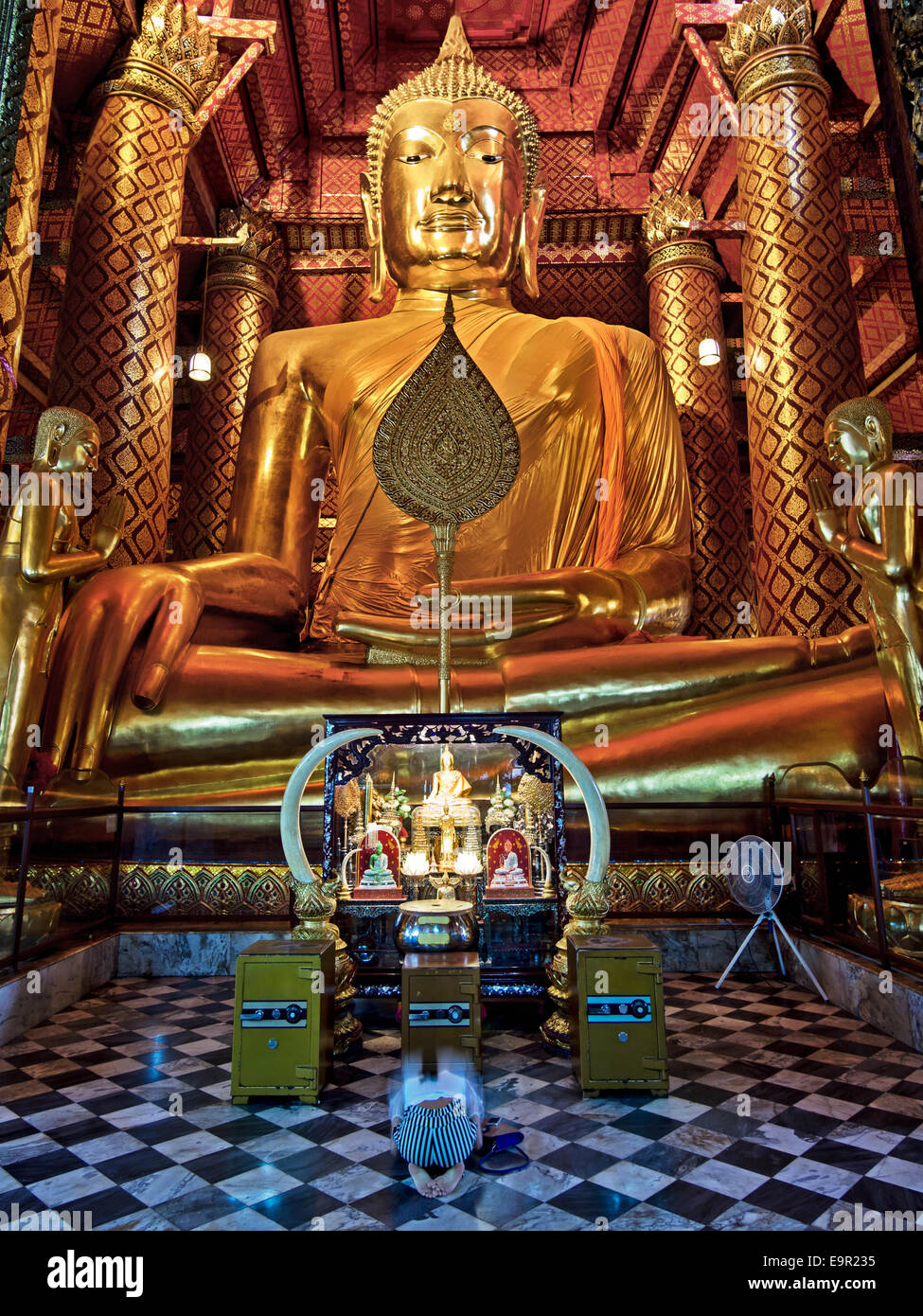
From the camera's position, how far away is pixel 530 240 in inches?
215

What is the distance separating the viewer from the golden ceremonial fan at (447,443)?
2779 mm

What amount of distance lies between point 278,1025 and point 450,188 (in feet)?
15.0

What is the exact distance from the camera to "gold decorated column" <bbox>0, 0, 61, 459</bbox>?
328cm

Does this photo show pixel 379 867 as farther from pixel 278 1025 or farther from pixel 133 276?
pixel 133 276

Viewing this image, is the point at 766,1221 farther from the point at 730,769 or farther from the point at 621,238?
the point at 621,238

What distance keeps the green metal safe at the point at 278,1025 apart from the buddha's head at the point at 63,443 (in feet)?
6.27

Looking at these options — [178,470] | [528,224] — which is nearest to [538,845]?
[528,224]

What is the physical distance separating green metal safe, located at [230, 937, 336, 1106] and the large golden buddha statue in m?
1.44

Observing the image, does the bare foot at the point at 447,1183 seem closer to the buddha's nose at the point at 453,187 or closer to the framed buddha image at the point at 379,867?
the framed buddha image at the point at 379,867

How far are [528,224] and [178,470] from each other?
4764mm

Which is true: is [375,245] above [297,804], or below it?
above

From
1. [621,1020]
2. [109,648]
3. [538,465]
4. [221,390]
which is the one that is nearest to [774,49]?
[538,465]

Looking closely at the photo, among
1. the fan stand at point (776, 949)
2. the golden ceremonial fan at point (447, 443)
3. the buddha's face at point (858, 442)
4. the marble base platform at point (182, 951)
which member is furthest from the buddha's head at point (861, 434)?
the marble base platform at point (182, 951)
